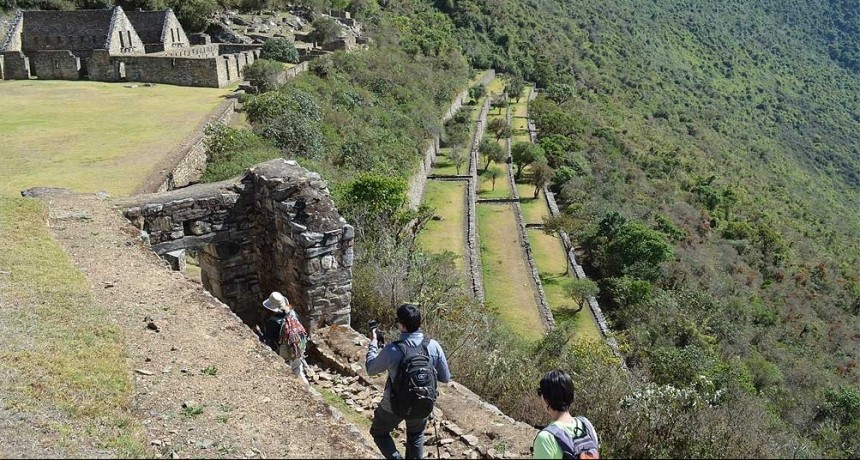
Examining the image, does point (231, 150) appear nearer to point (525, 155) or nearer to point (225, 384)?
point (225, 384)

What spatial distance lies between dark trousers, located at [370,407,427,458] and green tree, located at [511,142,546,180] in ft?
144

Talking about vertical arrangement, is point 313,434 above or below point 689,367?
above

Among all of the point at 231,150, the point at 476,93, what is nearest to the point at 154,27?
the point at 231,150

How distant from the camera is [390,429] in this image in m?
5.80

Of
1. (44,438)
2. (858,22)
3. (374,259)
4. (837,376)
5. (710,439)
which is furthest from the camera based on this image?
(858,22)

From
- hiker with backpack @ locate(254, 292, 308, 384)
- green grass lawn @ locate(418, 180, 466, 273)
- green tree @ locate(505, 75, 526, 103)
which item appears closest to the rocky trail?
hiker with backpack @ locate(254, 292, 308, 384)

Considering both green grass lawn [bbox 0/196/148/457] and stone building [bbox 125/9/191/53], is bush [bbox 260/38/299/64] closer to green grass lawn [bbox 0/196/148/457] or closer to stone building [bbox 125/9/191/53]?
stone building [bbox 125/9/191/53]

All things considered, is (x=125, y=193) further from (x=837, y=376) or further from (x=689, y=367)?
(x=837, y=376)

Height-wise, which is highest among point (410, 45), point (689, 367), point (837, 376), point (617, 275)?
point (410, 45)

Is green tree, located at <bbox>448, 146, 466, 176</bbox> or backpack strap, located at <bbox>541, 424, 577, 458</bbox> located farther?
green tree, located at <bbox>448, 146, 466, 176</bbox>

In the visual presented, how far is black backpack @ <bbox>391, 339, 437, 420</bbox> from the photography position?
537cm

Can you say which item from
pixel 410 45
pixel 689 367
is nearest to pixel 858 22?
pixel 410 45

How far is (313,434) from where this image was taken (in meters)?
5.56

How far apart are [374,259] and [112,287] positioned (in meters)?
5.23
